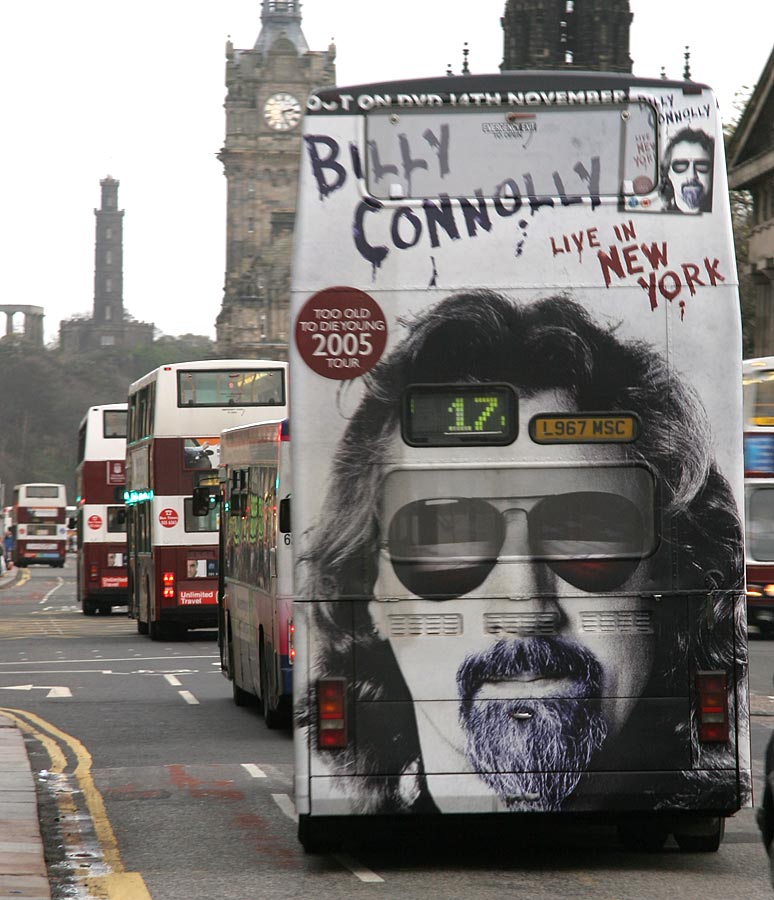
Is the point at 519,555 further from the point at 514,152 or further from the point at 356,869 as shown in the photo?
the point at 514,152

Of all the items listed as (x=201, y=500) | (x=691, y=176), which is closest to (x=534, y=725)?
(x=691, y=176)

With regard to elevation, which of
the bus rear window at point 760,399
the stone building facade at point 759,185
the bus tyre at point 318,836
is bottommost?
the bus tyre at point 318,836

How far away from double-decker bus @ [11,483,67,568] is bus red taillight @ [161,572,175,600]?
231ft

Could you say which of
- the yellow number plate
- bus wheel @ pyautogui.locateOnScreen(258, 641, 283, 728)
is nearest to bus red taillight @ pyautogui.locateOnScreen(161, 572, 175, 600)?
bus wheel @ pyautogui.locateOnScreen(258, 641, 283, 728)

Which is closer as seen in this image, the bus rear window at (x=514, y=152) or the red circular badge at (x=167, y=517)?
the bus rear window at (x=514, y=152)

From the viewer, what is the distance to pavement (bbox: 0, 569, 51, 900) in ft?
31.0

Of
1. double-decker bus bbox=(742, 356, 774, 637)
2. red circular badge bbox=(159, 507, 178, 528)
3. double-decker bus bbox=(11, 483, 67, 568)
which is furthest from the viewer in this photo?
double-decker bus bbox=(11, 483, 67, 568)

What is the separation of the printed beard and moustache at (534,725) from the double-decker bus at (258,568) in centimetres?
513

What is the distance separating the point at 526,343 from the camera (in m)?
9.84

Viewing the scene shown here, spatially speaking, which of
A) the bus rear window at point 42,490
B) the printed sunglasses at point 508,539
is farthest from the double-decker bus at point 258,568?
the bus rear window at point 42,490

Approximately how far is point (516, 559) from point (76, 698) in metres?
12.9

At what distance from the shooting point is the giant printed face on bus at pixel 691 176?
387 inches

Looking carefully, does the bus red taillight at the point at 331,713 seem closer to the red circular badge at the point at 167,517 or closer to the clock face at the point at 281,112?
the red circular badge at the point at 167,517

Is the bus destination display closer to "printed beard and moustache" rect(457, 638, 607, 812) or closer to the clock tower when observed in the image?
"printed beard and moustache" rect(457, 638, 607, 812)
